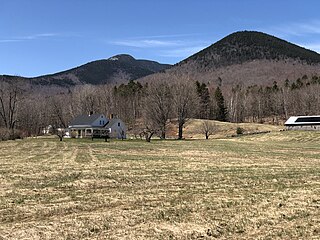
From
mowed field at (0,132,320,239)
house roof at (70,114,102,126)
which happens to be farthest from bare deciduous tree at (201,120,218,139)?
mowed field at (0,132,320,239)

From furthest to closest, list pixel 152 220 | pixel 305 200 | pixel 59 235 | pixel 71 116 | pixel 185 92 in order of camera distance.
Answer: pixel 71 116 → pixel 185 92 → pixel 305 200 → pixel 152 220 → pixel 59 235

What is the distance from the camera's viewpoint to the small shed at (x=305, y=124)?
75250 millimetres

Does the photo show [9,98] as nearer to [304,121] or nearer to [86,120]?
[86,120]

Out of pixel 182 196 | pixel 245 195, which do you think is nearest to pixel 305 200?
pixel 245 195

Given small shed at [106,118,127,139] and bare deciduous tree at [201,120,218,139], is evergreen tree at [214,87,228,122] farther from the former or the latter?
small shed at [106,118,127,139]

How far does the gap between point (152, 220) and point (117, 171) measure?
9813 millimetres

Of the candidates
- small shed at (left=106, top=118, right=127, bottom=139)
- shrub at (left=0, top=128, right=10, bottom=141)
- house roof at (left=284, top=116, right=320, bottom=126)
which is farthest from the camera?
small shed at (left=106, top=118, right=127, bottom=139)

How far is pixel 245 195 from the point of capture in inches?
483

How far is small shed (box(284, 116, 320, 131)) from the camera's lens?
75250mm

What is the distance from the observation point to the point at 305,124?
7706 centimetres

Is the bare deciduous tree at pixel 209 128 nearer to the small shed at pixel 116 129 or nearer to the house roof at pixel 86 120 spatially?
the small shed at pixel 116 129

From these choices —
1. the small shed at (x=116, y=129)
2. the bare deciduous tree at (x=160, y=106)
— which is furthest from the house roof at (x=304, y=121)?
the small shed at (x=116, y=129)

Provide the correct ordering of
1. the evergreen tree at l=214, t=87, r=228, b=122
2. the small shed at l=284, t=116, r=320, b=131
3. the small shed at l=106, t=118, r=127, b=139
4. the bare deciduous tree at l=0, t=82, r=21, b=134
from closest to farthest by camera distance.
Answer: the bare deciduous tree at l=0, t=82, r=21, b=134, the small shed at l=284, t=116, r=320, b=131, the small shed at l=106, t=118, r=127, b=139, the evergreen tree at l=214, t=87, r=228, b=122

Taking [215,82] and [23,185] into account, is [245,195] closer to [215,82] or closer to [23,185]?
[23,185]
